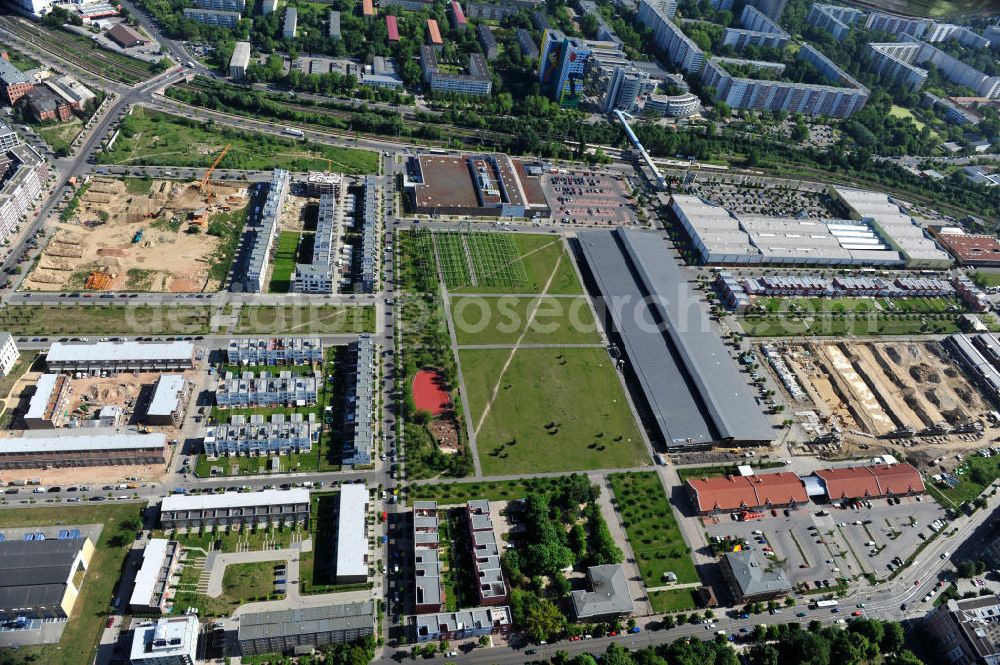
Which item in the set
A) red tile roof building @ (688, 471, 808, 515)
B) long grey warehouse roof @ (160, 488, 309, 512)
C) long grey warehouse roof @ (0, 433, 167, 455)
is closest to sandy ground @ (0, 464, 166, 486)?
long grey warehouse roof @ (0, 433, 167, 455)

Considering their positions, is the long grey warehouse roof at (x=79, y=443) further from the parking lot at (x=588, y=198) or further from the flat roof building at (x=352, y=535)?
the parking lot at (x=588, y=198)

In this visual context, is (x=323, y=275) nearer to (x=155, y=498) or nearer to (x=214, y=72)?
(x=155, y=498)

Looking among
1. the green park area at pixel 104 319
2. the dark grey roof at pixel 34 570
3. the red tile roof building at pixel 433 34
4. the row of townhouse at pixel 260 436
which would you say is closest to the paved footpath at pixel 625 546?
the row of townhouse at pixel 260 436

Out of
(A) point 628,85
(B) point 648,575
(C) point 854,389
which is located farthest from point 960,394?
(A) point 628,85

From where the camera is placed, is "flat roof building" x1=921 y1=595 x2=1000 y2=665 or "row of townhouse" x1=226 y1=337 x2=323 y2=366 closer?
"flat roof building" x1=921 y1=595 x2=1000 y2=665

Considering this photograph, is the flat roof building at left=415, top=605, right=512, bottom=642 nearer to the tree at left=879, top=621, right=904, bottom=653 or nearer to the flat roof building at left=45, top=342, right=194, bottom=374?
the tree at left=879, top=621, right=904, bottom=653

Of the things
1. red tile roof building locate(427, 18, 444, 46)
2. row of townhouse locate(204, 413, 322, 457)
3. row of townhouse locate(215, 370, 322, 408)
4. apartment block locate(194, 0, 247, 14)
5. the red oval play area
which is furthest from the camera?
red tile roof building locate(427, 18, 444, 46)
